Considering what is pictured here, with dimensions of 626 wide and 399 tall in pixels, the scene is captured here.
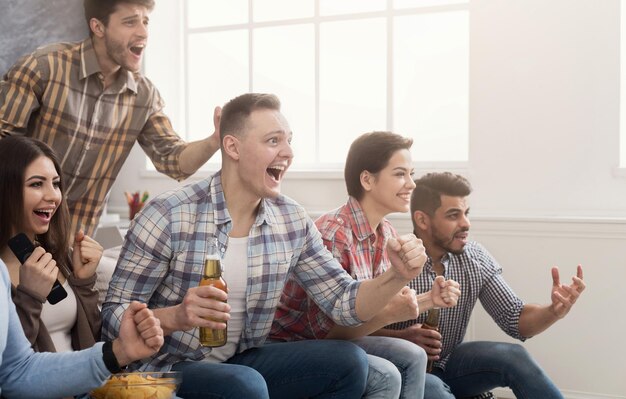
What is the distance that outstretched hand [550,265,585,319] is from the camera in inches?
107

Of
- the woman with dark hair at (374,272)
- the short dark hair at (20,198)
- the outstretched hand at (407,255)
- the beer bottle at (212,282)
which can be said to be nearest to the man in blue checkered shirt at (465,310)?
→ the woman with dark hair at (374,272)

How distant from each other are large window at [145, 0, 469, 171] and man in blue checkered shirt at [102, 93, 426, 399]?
1804 mm

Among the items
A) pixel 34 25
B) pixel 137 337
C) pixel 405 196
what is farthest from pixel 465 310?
pixel 34 25

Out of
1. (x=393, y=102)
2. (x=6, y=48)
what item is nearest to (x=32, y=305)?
(x=6, y=48)

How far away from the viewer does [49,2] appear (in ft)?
13.7

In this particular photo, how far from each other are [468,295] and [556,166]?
3.32ft

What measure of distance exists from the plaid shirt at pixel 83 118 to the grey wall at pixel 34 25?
115cm

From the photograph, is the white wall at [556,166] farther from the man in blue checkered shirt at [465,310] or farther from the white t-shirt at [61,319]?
the white t-shirt at [61,319]

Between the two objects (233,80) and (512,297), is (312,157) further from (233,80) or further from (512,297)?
(512,297)

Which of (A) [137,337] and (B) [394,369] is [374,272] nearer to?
(B) [394,369]

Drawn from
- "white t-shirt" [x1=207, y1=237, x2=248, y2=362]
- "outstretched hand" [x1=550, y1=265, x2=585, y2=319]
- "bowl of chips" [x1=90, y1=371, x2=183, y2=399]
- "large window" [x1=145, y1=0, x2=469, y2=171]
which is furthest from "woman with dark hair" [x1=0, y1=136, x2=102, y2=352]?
"large window" [x1=145, y1=0, x2=469, y2=171]

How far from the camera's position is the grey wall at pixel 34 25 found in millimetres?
3863

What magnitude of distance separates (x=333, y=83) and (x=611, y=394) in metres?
2.10

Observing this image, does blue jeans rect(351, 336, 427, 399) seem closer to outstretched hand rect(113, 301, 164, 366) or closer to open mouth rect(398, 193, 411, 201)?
open mouth rect(398, 193, 411, 201)
